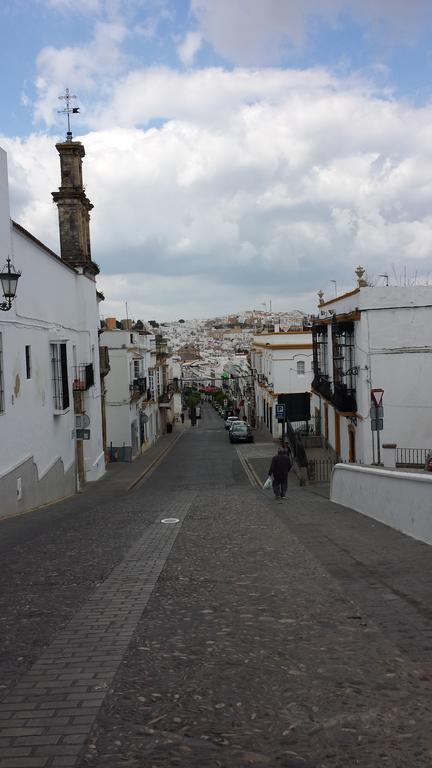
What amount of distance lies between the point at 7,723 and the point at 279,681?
5.86 feet

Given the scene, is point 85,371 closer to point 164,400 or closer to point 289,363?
point 289,363

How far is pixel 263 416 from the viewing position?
5384 centimetres

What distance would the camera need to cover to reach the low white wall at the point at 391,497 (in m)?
10.6

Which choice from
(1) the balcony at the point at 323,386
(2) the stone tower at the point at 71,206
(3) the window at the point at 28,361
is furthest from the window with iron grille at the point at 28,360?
(1) the balcony at the point at 323,386

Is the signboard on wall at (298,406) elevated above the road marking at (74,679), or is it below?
above

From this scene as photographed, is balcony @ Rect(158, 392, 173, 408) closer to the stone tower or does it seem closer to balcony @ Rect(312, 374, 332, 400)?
balcony @ Rect(312, 374, 332, 400)

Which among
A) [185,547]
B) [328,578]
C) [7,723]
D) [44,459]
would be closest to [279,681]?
[7,723]

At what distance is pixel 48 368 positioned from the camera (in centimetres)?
2006

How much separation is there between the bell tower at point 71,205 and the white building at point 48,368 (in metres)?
0.04

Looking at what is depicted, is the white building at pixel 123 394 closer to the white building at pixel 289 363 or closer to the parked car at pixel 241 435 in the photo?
the parked car at pixel 241 435

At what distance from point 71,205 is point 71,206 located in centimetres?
4

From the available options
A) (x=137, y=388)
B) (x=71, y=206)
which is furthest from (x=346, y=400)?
(x=137, y=388)

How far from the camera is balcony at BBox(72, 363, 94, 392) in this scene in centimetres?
2477

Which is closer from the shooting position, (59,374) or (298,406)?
(59,374)
